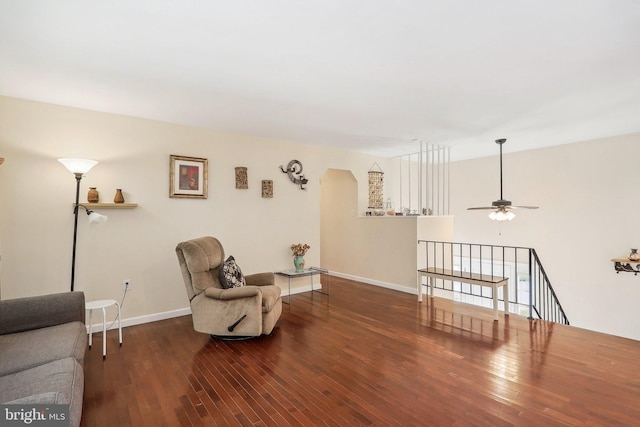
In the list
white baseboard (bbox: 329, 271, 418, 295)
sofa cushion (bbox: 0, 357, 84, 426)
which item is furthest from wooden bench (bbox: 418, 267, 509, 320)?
sofa cushion (bbox: 0, 357, 84, 426)

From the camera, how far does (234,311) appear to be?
3.28m

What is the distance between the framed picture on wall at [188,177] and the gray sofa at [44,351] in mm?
1787

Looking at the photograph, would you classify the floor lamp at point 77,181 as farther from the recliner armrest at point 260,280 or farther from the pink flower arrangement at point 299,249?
the pink flower arrangement at point 299,249

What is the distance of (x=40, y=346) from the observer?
2107 mm

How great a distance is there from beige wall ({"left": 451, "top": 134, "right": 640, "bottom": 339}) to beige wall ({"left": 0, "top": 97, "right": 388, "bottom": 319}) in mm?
4617

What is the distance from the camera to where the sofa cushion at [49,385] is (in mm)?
1498

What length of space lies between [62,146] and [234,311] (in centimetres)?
265

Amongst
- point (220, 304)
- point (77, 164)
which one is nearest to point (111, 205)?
point (77, 164)

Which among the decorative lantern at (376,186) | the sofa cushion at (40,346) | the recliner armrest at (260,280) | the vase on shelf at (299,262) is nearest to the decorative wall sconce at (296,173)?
the vase on shelf at (299,262)

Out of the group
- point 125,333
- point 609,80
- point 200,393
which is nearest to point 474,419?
point 200,393

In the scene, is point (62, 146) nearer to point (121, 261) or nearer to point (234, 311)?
point (121, 261)

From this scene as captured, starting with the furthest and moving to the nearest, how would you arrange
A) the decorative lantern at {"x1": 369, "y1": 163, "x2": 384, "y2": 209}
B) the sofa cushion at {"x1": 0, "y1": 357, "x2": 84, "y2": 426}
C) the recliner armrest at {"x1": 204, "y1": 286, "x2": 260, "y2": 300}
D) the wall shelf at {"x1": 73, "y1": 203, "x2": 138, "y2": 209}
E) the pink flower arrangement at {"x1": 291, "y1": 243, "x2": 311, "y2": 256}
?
1. the decorative lantern at {"x1": 369, "y1": 163, "x2": 384, "y2": 209}
2. the pink flower arrangement at {"x1": 291, "y1": 243, "x2": 311, "y2": 256}
3. the wall shelf at {"x1": 73, "y1": 203, "x2": 138, "y2": 209}
4. the recliner armrest at {"x1": 204, "y1": 286, "x2": 260, "y2": 300}
5. the sofa cushion at {"x1": 0, "y1": 357, "x2": 84, "y2": 426}

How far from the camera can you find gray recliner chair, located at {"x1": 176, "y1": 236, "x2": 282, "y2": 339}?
3.28 meters

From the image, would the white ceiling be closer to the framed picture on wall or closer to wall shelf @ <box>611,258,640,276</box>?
the framed picture on wall
